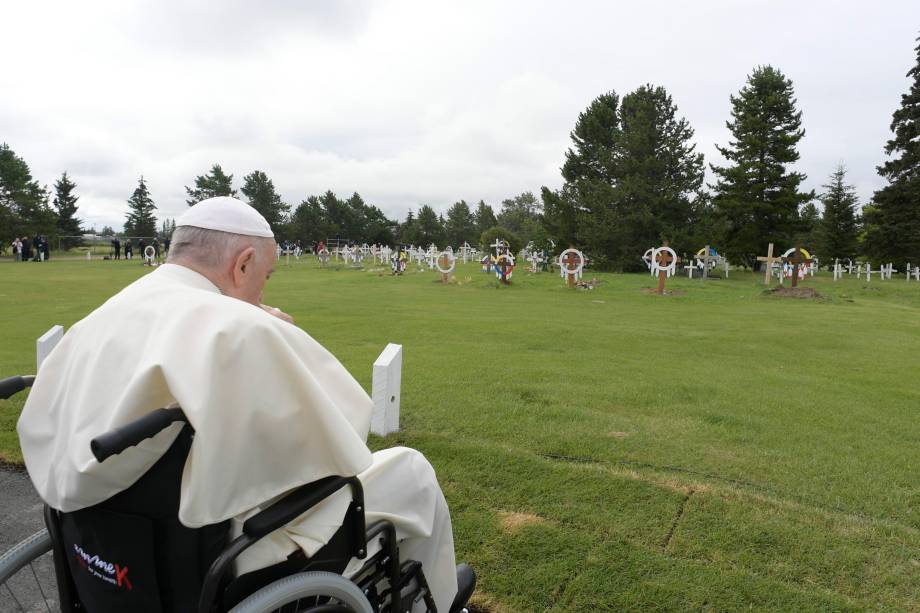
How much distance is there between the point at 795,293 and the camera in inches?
774

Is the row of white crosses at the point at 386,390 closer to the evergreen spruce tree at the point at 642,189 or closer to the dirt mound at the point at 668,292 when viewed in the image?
the dirt mound at the point at 668,292

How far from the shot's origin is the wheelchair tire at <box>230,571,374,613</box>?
1462 millimetres

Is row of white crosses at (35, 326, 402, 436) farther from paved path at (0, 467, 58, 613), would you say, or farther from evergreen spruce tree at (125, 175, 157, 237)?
evergreen spruce tree at (125, 175, 157, 237)

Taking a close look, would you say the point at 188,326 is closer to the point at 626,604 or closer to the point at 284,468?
the point at 284,468

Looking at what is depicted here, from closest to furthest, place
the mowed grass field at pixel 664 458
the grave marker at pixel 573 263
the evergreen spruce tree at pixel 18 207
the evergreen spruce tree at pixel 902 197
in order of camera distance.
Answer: the mowed grass field at pixel 664 458 < the grave marker at pixel 573 263 < the evergreen spruce tree at pixel 902 197 < the evergreen spruce tree at pixel 18 207

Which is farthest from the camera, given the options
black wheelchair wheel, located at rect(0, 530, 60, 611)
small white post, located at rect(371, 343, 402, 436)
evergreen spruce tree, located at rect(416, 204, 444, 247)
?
evergreen spruce tree, located at rect(416, 204, 444, 247)

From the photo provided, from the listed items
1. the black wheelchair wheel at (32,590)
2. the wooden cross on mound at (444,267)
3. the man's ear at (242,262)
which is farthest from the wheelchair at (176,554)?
the wooden cross on mound at (444,267)

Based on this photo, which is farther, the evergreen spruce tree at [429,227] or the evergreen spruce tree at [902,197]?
the evergreen spruce tree at [429,227]

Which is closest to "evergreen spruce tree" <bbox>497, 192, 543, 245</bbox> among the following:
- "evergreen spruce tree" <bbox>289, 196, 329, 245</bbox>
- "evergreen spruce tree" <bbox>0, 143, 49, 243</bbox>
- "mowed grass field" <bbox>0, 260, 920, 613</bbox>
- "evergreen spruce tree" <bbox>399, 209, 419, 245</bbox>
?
"evergreen spruce tree" <bbox>399, 209, 419, 245</bbox>

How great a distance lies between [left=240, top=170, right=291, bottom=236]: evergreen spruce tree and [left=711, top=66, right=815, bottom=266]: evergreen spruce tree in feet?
172

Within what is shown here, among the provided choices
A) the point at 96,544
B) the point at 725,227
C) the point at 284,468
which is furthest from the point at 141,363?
the point at 725,227

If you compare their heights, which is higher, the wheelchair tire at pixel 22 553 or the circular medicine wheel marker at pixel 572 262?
the circular medicine wheel marker at pixel 572 262

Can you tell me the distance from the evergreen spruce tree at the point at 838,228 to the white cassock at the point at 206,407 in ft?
173

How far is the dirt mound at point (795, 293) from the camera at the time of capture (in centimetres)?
1930
